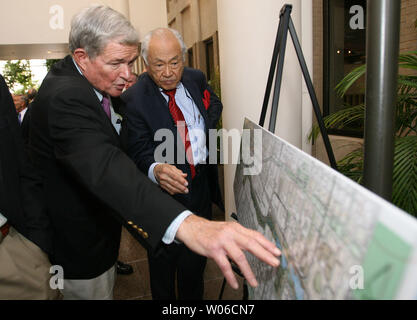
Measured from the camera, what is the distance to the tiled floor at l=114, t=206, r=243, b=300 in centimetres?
267

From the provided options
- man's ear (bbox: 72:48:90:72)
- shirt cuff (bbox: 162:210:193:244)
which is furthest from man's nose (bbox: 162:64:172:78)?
shirt cuff (bbox: 162:210:193:244)

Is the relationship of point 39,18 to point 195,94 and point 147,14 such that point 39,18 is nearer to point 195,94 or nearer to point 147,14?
point 147,14

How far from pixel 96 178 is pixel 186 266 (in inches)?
50.9

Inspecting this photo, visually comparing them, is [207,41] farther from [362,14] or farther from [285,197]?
[285,197]

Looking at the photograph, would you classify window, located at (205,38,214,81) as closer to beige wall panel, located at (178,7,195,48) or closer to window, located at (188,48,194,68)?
beige wall panel, located at (178,7,195,48)

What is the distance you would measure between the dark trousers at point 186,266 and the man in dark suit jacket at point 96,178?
0.55 metres

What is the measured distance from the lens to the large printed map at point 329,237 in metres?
0.46

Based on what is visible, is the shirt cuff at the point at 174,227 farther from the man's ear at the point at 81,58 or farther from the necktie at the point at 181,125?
the necktie at the point at 181,125

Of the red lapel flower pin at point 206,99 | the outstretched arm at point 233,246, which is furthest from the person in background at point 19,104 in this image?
the outstretched arm at point 233,246

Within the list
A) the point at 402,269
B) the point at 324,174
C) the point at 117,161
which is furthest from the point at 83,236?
the point at 402,269

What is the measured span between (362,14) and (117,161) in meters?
4.24

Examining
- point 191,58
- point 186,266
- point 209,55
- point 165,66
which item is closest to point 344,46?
point 165,66

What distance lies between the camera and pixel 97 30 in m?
1.23

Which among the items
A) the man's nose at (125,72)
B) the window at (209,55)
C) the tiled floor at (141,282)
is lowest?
the tiled floor at (141,282)
